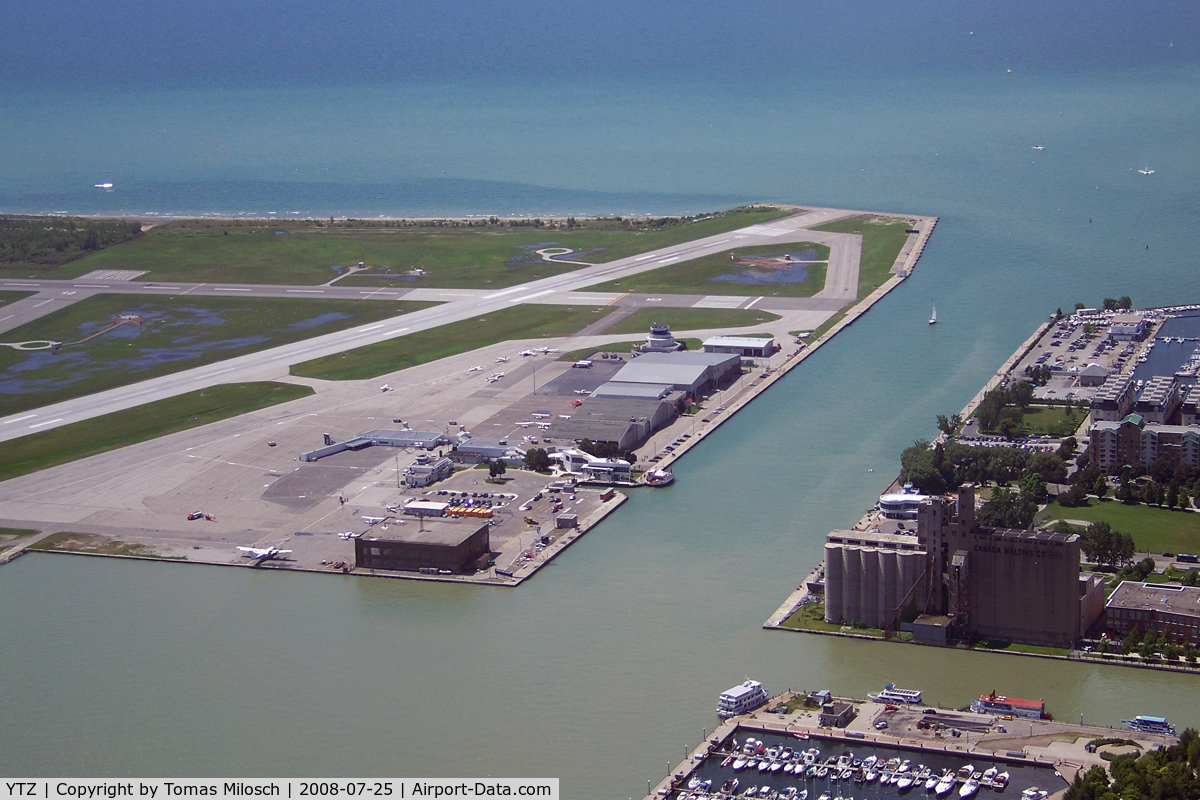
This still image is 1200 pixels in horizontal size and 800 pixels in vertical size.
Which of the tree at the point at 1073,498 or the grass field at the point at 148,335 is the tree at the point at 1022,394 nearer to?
the tree at the point at 1073,498

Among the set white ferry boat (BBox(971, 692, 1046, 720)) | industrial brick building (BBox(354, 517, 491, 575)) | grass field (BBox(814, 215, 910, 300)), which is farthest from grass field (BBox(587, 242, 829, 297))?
white ferry boat (BBox(971, 692, 1046, 720))

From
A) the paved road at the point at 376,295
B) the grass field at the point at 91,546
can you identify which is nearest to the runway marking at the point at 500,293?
the paved road at the point at 376,295

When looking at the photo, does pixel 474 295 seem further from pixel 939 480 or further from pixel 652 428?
pixel 939 480

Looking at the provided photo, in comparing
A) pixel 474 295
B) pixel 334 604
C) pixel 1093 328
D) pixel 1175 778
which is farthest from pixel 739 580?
pixel 474 295

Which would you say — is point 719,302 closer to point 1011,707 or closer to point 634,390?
point 634,390

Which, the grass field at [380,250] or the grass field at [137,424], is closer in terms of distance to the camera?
the grass field at [137,424]

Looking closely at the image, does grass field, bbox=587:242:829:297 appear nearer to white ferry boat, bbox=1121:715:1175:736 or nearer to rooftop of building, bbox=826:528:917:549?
rooftop of building, bbox=826:528:917:549
